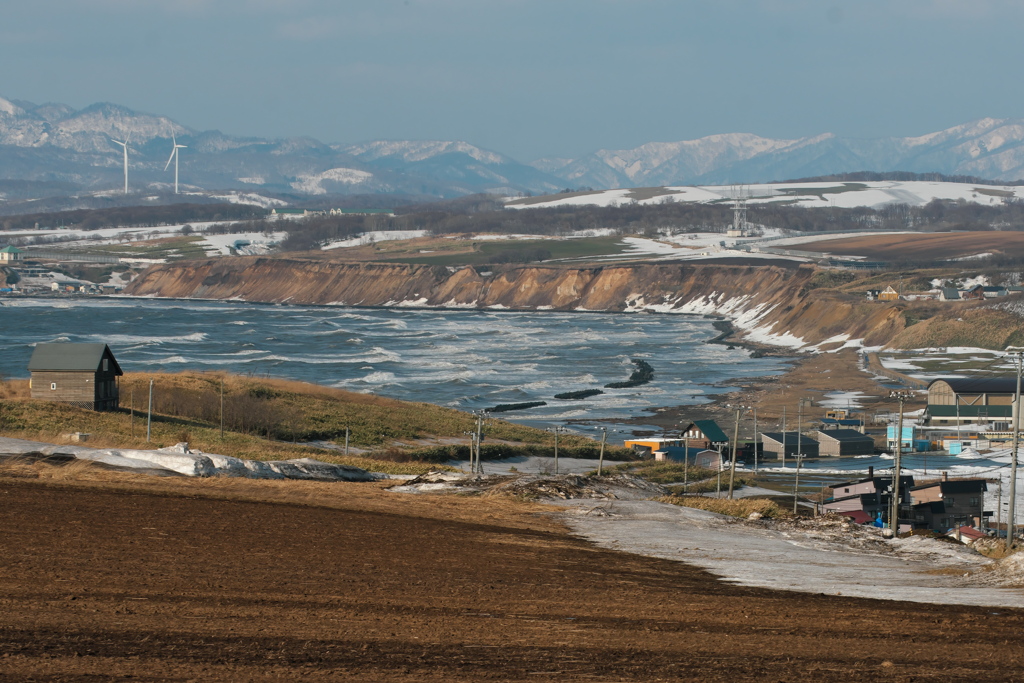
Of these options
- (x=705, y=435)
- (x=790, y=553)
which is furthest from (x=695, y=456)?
(x=790, y=553)

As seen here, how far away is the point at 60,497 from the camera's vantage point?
806 inches

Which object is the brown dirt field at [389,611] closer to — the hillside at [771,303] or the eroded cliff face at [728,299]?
the hillside at [771,303]

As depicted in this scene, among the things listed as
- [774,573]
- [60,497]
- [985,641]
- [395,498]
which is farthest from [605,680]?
[395,498]

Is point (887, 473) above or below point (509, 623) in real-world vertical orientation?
below

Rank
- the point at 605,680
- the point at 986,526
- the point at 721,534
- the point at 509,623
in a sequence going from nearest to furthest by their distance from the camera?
the point at 605,680, the point at 509,623, the point at 721,534, the point at 986,526

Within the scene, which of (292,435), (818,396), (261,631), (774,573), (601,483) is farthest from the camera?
(818,396)

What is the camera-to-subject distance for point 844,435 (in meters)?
56.4

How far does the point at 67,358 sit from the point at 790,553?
31.2 metres

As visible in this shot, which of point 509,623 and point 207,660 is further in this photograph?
point 509,623

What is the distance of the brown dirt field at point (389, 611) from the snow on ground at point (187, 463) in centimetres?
502

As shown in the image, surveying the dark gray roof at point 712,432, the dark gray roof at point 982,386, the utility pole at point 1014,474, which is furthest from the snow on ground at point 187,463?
the dark gray roof at point 982,386

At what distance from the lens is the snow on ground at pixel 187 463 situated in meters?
26.5

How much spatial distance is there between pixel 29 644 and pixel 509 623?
5.29 m

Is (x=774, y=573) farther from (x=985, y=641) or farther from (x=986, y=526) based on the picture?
(x=986, y=526)
